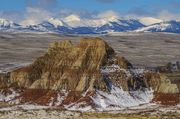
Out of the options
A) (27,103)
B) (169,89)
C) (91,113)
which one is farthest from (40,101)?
(169,89)

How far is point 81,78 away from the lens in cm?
7956

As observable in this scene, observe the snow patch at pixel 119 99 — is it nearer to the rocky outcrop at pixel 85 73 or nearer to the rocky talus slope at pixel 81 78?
the rocky talus slope at pixel 81 78

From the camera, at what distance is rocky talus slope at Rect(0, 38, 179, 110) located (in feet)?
256

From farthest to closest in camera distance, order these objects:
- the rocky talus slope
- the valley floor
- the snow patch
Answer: the rocky talus slope → the snow patch → the valley floor

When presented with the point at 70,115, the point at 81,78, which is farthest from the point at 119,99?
the point at 70,115

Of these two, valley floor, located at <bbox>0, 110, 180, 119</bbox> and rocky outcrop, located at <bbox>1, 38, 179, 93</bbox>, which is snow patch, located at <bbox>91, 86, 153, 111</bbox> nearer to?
rocky outcrop, located at <bbox>1, 38, 179, 93</bbox>

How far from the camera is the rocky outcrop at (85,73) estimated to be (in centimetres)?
7925

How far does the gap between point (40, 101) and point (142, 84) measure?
15.7 meters

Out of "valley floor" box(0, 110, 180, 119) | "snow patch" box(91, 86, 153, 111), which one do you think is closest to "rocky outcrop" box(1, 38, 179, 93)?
"snow patch" box(91, 86, 153, 111)

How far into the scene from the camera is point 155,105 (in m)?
74.4

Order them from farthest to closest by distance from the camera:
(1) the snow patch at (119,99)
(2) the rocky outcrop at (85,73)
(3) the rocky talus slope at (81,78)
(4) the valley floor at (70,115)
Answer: (2) the rocky outcrop at (85,73) → (3) the rocky talus slope at (81,78) → (1) the snow patch at (119,99) → (4) the valley floor at (70,115)

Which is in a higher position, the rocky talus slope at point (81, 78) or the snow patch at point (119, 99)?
the rocky talus slope at point (81, 78)

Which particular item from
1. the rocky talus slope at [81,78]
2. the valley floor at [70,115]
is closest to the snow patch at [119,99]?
the rocky talus slope at [81,78]

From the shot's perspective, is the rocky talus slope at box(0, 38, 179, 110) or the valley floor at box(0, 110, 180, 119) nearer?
the valley floor at box(0, 110, 180, 119)
